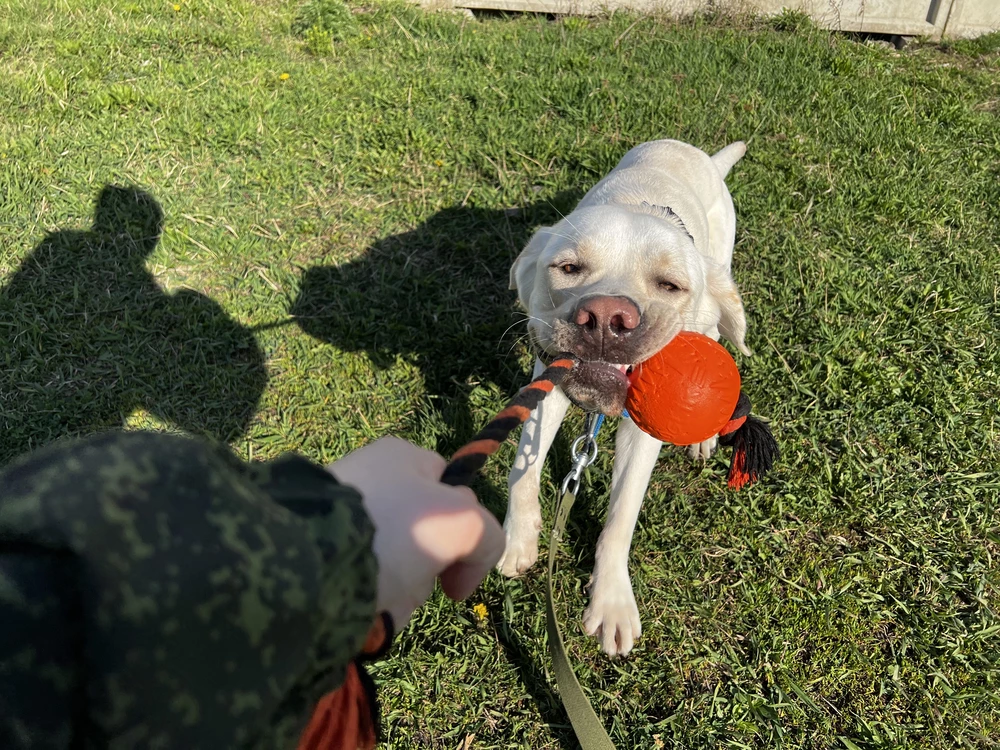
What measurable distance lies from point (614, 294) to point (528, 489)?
0.91 meters

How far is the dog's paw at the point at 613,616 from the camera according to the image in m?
2.42

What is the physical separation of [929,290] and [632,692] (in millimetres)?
2839

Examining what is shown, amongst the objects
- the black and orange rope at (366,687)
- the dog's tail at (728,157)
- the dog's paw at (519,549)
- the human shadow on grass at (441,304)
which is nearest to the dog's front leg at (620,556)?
the dog's paw at (519,549)

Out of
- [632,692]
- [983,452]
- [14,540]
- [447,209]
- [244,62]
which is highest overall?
[14,540]

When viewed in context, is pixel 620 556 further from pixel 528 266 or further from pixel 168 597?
pixel 168 597

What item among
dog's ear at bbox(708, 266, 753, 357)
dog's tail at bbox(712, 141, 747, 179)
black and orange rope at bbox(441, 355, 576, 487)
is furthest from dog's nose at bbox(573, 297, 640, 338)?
dog's tail at bbox(712, 141, 747, 179)

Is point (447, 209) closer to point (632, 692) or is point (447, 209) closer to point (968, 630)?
point (632, 692)

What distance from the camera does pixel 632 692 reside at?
2.35 meters

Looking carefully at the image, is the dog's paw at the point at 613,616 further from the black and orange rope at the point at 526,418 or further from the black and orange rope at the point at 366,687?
the black and orange rope at the point at 366,687

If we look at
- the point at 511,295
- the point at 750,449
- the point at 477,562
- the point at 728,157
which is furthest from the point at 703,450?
the point at 477,562

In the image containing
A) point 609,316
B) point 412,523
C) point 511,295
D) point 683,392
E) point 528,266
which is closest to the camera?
point 412,523

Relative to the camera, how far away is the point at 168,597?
700 millimetres

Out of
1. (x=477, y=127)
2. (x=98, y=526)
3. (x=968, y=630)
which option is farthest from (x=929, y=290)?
(x=98, y=526)

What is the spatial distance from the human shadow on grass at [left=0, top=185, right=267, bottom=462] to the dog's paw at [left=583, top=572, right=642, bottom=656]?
1.81 m
